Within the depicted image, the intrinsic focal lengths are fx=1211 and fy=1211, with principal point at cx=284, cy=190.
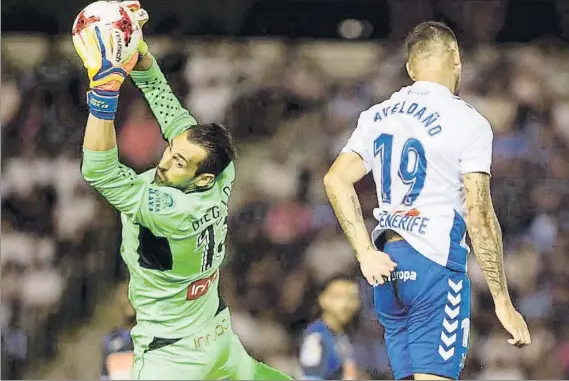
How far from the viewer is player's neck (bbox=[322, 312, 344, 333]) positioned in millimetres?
6566

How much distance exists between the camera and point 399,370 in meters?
5.37

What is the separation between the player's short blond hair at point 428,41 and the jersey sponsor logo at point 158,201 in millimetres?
1322

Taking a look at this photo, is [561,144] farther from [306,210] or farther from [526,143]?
[306,210]

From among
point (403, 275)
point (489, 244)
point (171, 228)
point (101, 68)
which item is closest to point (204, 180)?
point (171, 228)

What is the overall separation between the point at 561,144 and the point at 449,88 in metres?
1.94

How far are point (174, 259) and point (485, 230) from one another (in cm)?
153

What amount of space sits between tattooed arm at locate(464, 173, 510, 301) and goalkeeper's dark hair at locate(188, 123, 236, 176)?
1.33 metres

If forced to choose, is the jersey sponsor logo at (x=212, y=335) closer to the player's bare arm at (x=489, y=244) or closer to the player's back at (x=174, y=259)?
the player's back at (x=174, y=259)

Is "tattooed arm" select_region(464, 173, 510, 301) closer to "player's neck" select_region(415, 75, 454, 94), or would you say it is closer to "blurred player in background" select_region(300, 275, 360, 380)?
"player's neck" select_region(415, 75, 454, 94)

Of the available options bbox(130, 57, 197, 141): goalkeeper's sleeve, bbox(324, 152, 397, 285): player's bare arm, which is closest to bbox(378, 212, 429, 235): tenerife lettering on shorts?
bbox(324, 152, 397, 285): player's bare arm

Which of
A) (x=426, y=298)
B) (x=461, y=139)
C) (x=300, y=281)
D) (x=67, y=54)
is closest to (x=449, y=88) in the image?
(x=461, y=139)

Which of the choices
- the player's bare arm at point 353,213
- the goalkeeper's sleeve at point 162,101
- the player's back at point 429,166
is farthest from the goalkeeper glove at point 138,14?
the player's back at point 429,166

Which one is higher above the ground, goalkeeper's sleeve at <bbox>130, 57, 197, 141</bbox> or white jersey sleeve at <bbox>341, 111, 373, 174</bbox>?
goalkeeper's sleeve at <bbox>130, 57, 197, 141</bbox>

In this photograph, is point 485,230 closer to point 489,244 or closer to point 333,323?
point 489,244
